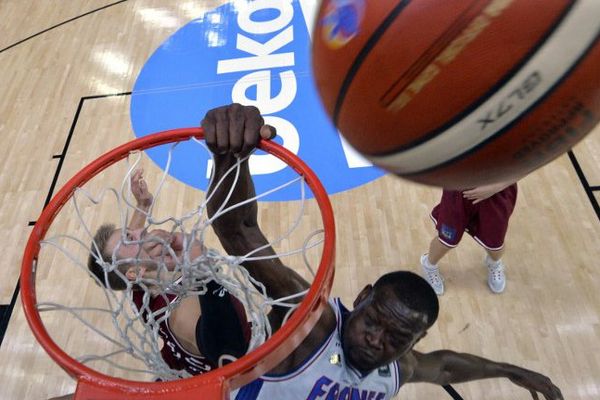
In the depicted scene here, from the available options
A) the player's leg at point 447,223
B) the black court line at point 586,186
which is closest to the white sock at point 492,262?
the player's leg at point 447,223

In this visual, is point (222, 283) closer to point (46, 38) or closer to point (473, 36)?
point (473, 36)

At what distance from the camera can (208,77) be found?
340 cm

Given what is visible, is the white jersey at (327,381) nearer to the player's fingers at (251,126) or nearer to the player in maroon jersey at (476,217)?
the player's fingers at (251,126)

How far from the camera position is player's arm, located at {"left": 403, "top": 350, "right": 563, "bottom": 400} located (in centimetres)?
151

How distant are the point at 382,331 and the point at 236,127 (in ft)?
1.88

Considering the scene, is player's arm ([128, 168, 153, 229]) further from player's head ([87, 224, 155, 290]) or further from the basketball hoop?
the basketball hoop

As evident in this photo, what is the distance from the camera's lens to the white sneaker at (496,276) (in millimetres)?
2260

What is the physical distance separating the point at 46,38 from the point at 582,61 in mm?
4043

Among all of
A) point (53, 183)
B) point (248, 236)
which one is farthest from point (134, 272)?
point (53, 183)

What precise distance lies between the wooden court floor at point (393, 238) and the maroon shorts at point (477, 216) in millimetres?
389

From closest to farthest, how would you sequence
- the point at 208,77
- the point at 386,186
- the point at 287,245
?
the point at 287,245 → the point at 386,186 → the point at 208,77

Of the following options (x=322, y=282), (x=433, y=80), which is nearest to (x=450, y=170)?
(x=433, y=80)

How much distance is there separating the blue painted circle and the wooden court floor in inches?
4.6

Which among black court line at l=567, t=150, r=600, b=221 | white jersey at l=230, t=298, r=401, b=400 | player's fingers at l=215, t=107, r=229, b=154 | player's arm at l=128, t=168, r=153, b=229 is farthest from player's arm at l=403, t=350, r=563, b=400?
black court line at l=567, t=150, r=600, b=221
